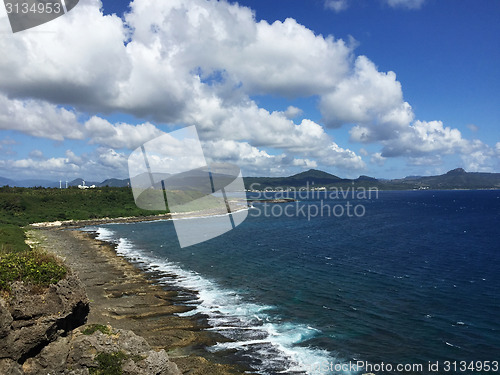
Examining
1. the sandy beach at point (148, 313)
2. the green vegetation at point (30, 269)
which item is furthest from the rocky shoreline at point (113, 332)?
the green vegetation at point (30, 269)

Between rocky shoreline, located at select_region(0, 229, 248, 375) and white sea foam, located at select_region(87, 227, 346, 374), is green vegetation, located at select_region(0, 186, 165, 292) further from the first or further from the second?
white sea foam, located at select_region(87, 227, 346, 374)

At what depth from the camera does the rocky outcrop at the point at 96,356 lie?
14.3 meters

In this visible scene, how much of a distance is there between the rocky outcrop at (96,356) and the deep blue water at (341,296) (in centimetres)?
865

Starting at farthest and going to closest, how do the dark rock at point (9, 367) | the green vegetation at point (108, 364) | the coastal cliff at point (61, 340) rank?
the green vegetation at point (108, 364) → the coastal cliff at point (61, 340) → the dark rock at point (9, 367)

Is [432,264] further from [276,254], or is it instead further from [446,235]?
[446,235]

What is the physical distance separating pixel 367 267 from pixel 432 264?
10974 mm

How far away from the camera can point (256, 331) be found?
27422 mm

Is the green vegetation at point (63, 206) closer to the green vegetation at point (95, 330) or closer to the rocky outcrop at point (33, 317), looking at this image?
the green vegetation at point (95, 330)

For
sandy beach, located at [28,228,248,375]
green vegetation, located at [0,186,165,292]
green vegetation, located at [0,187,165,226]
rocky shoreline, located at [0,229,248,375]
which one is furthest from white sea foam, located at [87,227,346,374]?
green vegetation, located at [0,187,165,226]

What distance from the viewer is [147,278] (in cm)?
4344

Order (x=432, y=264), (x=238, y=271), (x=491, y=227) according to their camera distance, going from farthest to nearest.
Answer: (x=491, y=227) → (x=432, y=264) → (x=238, y=271)

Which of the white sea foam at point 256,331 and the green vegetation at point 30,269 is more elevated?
the green vegetation at point 30,269

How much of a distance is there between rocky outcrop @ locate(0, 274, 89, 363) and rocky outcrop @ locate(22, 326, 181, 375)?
1.45 feet

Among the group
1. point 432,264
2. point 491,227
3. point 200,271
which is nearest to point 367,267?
point 432,264
